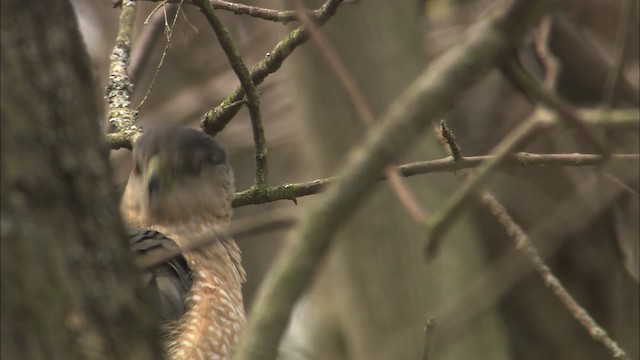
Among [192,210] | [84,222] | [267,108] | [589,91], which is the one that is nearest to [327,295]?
[267,108]

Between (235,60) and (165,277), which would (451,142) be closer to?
(235,60)

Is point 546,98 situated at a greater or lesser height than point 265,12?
lesser

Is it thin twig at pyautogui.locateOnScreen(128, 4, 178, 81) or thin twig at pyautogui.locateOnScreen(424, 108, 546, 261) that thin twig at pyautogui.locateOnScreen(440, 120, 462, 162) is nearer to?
thin twig at pyautogui.locateOnScreen(424, 108, 546, 261)

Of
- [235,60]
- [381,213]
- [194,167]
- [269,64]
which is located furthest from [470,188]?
[381,213]

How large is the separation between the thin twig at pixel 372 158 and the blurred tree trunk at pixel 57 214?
24 centimetres

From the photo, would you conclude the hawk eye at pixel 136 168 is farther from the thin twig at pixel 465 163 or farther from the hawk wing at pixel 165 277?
the thin twig at pixel 465 163

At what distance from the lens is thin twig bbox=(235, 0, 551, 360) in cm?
206

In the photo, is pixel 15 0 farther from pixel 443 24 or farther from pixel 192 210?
pixel 443 24

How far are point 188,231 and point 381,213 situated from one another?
2.00 metres

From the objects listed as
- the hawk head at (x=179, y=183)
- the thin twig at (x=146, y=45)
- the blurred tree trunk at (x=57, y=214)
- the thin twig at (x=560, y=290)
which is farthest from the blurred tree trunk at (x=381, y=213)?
the blurred tree trunk at (x=57, y=214)

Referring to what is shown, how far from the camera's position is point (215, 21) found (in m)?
3.67

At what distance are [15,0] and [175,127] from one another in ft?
9.37

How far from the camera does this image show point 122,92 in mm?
4766

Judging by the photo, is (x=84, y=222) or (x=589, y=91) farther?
(x=589, y=91)
